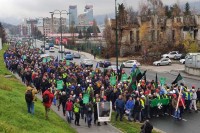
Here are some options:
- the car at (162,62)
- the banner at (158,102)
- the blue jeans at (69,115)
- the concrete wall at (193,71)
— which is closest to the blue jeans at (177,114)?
the banner at (158,102)

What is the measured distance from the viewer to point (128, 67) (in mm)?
59281

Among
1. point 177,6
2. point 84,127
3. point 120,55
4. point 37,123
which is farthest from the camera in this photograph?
point 177,6

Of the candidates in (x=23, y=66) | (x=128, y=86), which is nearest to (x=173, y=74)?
(x=23, y=66)

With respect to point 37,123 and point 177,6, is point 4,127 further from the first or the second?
point 177,6

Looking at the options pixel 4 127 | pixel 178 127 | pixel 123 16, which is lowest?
pixel 178 127

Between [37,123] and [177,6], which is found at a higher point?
[177,6]

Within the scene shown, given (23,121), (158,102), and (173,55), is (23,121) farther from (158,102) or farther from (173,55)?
(173,55)

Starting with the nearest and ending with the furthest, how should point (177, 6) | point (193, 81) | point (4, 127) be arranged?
1. point (4, 127)
2. point (193, 81)
3. point (177, 6)

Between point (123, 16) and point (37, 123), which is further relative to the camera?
point (123, 16)

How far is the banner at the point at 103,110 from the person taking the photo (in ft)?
68.2

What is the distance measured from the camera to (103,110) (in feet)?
68.5

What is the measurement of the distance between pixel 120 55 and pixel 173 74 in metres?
29.3

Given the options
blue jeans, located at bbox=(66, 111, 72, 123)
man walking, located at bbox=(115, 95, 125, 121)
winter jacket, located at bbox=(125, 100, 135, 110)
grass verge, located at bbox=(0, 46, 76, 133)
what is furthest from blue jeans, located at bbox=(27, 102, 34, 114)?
winter jacket, located at bbox=(125, 100, 135, 110)

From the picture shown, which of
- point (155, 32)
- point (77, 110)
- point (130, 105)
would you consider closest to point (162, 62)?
point (155, 32)
